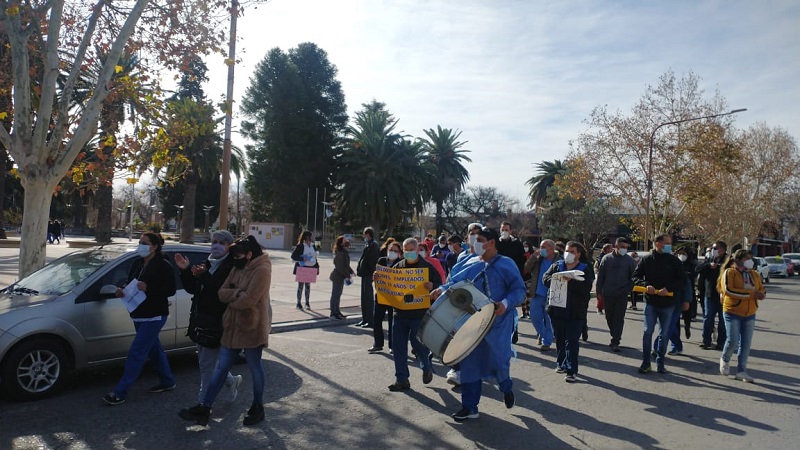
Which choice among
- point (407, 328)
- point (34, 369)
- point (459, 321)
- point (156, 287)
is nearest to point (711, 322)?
point (407, 328)

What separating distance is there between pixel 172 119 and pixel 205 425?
712cm

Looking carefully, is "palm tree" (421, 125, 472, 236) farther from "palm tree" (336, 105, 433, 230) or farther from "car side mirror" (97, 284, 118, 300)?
"car side mirror" (97, 284, 118, 300)

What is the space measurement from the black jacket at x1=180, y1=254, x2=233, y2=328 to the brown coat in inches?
3.2

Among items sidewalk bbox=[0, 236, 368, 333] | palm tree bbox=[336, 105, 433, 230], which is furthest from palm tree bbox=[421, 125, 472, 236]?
sidewalk bbox=[0, 236, 368, 333]

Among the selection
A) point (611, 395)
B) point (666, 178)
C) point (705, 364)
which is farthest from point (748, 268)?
point (666, 178)

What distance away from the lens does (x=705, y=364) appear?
8.71m

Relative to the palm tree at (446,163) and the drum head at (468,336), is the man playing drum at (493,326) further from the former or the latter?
the palm tree at (446,163)

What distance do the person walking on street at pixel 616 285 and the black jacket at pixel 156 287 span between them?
673cm

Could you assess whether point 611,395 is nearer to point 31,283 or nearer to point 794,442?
point 794,442

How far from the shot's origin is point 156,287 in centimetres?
587

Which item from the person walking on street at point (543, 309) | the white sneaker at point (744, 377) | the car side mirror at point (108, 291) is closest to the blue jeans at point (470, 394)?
the car side mirror at point (108, 291)

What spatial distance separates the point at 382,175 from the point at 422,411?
45.1 m

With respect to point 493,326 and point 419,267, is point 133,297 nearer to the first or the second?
point 419,267

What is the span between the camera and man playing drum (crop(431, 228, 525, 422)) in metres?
5.48
